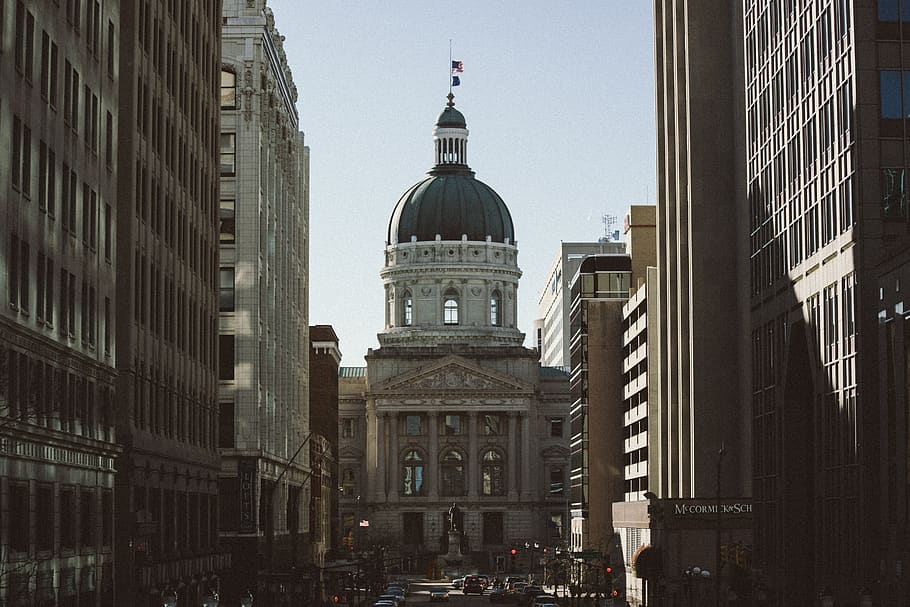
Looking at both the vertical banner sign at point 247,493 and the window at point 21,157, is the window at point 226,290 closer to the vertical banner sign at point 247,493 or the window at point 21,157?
the vertical banner sign at point 247,493

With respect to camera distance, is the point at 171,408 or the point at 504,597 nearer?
the point at 171,408

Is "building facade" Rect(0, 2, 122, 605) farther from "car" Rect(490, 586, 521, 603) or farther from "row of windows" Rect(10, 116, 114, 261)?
"car" Rect(490, 586, 521, 603)

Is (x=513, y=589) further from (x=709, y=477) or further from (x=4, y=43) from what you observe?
(x=4, y=43)

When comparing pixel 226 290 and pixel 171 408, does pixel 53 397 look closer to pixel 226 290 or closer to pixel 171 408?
pixel 171 408

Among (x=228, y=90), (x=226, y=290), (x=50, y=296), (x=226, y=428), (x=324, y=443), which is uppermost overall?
(x=228, y=90)

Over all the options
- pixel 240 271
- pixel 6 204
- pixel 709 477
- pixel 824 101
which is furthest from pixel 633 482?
pixel 6 204

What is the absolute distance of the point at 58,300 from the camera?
2100 inches

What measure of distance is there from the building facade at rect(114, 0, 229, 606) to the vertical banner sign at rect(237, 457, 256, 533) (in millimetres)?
6102

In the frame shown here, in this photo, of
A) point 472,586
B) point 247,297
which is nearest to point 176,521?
point 247,297

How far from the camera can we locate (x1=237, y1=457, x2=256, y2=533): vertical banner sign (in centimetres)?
10081

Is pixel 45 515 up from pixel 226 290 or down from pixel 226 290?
down

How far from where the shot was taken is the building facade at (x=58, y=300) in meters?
47.1

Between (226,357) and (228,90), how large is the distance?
15.1 m

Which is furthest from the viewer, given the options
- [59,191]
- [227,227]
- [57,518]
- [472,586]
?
[472,586]
